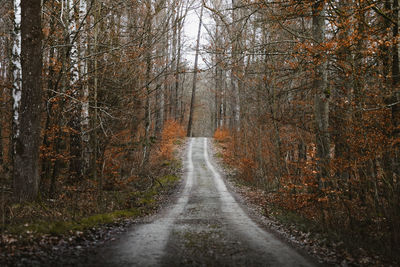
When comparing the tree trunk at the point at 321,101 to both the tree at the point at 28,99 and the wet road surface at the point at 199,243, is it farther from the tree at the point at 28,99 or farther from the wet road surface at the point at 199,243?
the tree at the point at 28,99

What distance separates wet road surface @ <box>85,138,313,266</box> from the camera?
5047mm

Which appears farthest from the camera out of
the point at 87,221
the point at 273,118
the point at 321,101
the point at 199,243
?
the point at 273,118

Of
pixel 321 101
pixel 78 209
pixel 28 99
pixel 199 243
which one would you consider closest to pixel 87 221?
pixel 78 209

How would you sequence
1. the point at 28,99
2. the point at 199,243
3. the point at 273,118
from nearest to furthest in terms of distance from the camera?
the point at 199,243 < the point at 28,99 < the point at 273,118

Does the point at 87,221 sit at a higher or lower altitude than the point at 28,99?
lower

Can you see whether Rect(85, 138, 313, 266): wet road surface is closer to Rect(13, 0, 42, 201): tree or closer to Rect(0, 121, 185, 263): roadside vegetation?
Rect(0, 121, 185, 263): roadside vegetation

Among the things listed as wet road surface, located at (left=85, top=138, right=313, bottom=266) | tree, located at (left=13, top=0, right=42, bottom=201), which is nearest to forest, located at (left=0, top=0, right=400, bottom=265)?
tree, located at (left=13, top=0, right=42, bottom=201)

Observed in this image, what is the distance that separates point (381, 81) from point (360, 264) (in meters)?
4.38

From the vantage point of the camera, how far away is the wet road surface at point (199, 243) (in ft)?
16.6

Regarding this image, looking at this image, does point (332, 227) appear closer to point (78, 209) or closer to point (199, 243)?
point (199, 243)

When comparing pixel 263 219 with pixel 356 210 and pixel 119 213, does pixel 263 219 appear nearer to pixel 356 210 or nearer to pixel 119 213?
pixel 356 210

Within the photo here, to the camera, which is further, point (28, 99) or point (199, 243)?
point (28, 99)

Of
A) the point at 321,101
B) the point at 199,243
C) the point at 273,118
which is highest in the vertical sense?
the point at 321,101

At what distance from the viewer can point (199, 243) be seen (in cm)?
614
